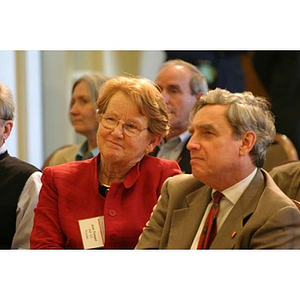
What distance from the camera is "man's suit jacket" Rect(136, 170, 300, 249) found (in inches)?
98.6

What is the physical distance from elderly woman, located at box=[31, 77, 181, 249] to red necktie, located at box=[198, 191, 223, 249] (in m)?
0.28

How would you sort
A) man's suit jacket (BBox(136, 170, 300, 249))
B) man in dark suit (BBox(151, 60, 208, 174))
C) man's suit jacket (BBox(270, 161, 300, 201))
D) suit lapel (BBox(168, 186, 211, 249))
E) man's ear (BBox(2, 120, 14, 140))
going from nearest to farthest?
man's suit jacket (BBox(136, 170, 300, 249)), suit lapel (BBox(168, 186, 211, 249)), man's suit jacket (BBox(270, 161, 300, 201)), man's ear (BBox(2, 120, 14, 140)), man in dark suit (BBox(151, 60, 208, 174))

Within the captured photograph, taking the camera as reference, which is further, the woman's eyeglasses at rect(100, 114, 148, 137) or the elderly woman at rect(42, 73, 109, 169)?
the elderly woman at rect(42, 73, 109, 169)

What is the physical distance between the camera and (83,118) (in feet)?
11.1

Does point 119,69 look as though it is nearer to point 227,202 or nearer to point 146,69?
point 146,69

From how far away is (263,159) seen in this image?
8.67 feet

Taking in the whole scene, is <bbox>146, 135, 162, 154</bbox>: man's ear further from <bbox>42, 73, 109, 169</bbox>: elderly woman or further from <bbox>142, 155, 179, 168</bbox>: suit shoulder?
<bbox>42, 73, 109, 169</bbox>: elderly woman

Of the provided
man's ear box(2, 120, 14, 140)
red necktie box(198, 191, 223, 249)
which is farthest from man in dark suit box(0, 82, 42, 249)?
red necktie box(198, 191, 223, 249)

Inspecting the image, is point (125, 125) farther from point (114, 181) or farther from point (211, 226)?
point (211, 226)

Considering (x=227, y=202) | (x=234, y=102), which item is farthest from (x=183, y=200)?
(x=234, y=102)

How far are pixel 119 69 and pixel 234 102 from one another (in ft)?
3.30

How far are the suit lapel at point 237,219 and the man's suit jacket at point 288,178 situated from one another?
28 cm
